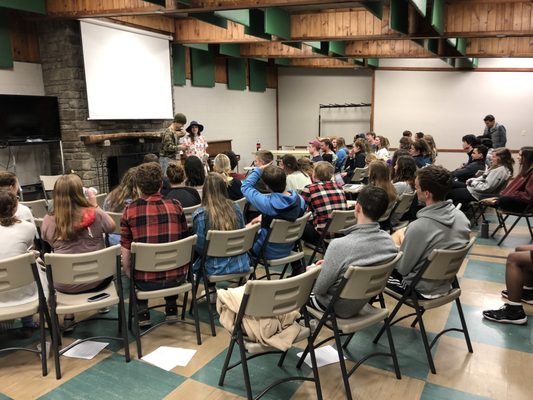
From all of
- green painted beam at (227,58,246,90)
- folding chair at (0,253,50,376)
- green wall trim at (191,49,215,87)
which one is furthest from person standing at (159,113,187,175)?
folding chair at (0,253,50,376)

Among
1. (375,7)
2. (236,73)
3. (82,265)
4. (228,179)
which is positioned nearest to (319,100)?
(236,73)

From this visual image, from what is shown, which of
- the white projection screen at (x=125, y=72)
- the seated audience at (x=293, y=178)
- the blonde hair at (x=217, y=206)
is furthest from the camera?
the white projection screen at (x=125, y=72)

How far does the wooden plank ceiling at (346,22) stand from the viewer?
5324mm

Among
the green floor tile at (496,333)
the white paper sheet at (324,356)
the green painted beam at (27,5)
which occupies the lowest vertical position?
the green floor tile at (496,333)

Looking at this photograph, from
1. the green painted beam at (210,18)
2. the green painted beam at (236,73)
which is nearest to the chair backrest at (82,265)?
the green painted beam at (210,18)

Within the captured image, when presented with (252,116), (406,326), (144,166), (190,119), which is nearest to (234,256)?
(144,166)

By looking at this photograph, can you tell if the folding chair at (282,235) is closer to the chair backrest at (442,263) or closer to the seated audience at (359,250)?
the seated audience at (359,250)

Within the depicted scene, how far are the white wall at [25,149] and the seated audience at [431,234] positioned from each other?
5672 millimetres

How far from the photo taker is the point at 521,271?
317cm

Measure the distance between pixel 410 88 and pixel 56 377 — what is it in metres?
10.7

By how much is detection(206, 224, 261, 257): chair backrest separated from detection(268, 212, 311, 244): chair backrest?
243mm

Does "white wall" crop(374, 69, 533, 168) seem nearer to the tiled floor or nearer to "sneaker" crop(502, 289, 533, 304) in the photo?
"sneaker" crop(502, 289, 533, 304)

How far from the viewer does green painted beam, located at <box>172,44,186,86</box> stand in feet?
28.6

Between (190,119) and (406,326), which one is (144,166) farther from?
(190,119)
